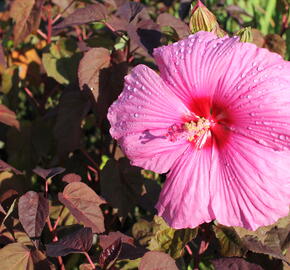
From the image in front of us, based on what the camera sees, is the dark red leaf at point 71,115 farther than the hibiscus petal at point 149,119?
Yes

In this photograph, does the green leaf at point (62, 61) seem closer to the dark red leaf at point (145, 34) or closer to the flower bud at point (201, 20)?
the dark red leaf at point (145, 34)

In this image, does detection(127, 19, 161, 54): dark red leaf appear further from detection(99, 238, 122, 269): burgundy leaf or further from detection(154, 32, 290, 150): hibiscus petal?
detection(99, 238, 122, 269): burgundy leaf

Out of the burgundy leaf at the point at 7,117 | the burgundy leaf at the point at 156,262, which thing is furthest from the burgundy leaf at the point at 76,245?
the burgundy leaf at the point at 7,117

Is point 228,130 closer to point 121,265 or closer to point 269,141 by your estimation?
point 269,141

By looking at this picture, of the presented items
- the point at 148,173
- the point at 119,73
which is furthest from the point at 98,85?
the point at 148,173

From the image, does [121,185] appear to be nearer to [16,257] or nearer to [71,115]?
[71,115]

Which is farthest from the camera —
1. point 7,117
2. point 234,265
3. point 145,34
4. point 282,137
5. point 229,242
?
point 7,117

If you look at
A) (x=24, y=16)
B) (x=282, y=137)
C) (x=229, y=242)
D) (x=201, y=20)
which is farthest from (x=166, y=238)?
(x=24, y=16)
